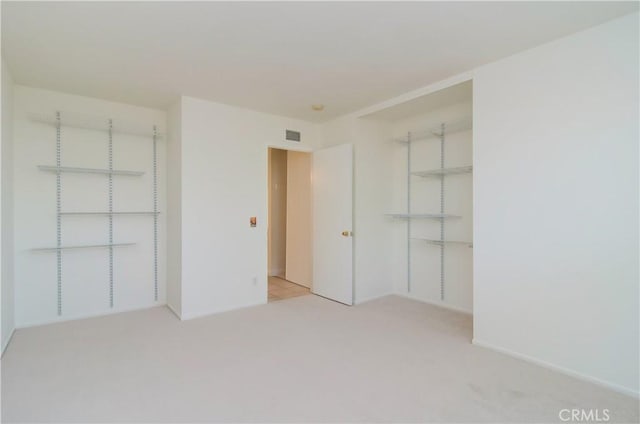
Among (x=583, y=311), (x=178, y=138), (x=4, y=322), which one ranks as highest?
(x=178, y=138)

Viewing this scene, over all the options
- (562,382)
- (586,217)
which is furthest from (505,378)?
(586,217)

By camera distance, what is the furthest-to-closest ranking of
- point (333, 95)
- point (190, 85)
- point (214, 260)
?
point (214, 260)
point (333, 95)
point (190, 85)

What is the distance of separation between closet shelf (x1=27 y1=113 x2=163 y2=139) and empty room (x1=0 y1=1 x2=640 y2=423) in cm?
3

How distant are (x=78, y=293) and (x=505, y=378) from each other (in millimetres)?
4415

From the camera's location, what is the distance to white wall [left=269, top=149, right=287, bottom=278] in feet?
20.7

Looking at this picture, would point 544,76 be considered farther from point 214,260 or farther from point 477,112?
point 214,260

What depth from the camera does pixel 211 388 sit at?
2260mm

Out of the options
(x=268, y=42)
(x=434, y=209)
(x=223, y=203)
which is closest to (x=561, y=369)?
(x=434, y=209)

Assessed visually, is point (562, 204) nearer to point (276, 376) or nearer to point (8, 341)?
point (276, 376)

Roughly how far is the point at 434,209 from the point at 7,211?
15.3ft

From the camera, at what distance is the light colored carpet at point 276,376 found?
199 centimetres

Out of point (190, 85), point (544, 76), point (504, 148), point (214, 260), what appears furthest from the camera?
point (214, 260)

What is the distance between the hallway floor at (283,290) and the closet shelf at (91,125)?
8.90 ft

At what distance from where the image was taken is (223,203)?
4012 mm
